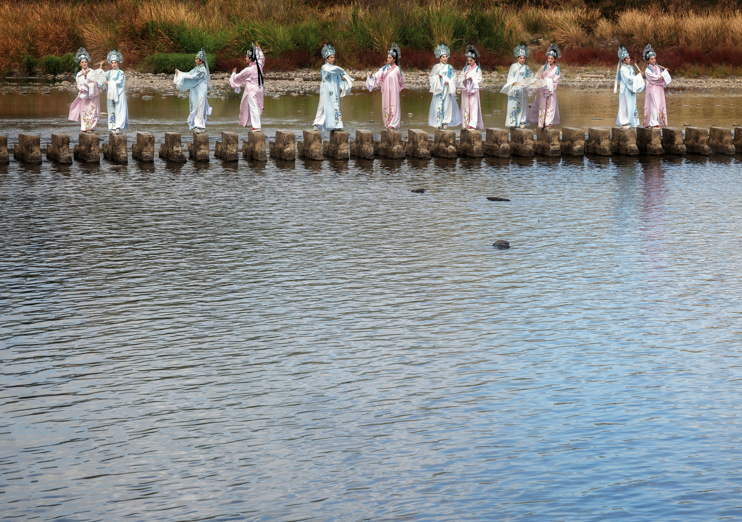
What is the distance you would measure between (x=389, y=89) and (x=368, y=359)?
12.7 metres

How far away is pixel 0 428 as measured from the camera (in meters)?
6.41

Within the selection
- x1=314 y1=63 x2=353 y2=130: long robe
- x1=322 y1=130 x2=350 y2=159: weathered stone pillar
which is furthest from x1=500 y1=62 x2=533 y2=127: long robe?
x1=322 y1=130 x2=350 y2=159: weathered stone pillar

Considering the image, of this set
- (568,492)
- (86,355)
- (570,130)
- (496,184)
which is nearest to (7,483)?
(86,355)

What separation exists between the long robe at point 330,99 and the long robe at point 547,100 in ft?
12.1

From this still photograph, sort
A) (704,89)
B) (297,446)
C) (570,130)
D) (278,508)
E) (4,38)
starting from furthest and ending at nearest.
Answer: (4,38)
(704,89)
(570,130)
(297,446)
(278,508)

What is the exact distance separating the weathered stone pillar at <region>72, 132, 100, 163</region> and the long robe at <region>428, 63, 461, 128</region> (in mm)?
6100

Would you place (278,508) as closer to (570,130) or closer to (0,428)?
(0,428)

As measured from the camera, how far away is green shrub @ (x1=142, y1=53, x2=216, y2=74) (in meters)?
38.8

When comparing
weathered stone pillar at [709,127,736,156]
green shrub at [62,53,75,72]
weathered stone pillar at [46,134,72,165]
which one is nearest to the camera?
weathered stone pillar at [46,134,72,165]

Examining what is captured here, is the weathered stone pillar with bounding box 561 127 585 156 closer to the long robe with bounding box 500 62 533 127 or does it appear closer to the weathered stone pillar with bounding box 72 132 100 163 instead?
the long robe with bounding box 500 62 533 127

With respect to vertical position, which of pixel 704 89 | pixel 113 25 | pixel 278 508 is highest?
pixel 113 25

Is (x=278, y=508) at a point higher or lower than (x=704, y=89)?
lower

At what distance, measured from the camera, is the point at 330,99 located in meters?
19.3

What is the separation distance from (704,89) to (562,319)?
104 feet
